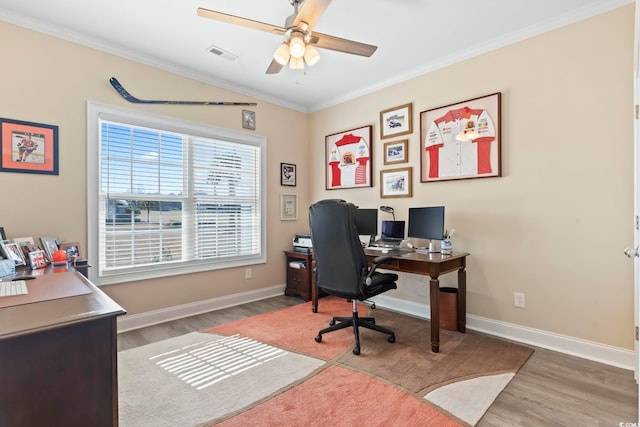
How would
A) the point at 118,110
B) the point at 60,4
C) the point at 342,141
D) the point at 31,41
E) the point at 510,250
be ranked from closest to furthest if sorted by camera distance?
the point at 60,4 < the point at 31,41 < the point at 510,250 < the point at 118,110 < the point at 342,141

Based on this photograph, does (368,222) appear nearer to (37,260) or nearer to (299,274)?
(299,274)

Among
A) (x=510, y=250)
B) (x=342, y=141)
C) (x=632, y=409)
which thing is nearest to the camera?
(x=632, y=409)

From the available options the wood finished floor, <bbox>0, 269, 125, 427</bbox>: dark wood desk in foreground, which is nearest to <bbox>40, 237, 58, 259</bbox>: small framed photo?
the wood finished floor

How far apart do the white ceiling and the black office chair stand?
5.04 ft

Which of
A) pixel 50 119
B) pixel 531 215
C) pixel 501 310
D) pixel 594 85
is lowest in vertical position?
pixel 501 310

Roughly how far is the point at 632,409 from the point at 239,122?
4127 mm

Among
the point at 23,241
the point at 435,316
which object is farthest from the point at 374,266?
the point at 23,241

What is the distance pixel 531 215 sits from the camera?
8.71 feet

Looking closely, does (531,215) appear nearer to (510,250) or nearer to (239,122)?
(510,250)

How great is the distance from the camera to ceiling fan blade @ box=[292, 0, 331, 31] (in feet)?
5.98

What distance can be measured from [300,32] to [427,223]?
2011mm

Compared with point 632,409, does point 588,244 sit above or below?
above

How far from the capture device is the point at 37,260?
84.9 inches

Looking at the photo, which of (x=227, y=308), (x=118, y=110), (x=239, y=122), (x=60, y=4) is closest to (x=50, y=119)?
(x=118, y=110)
